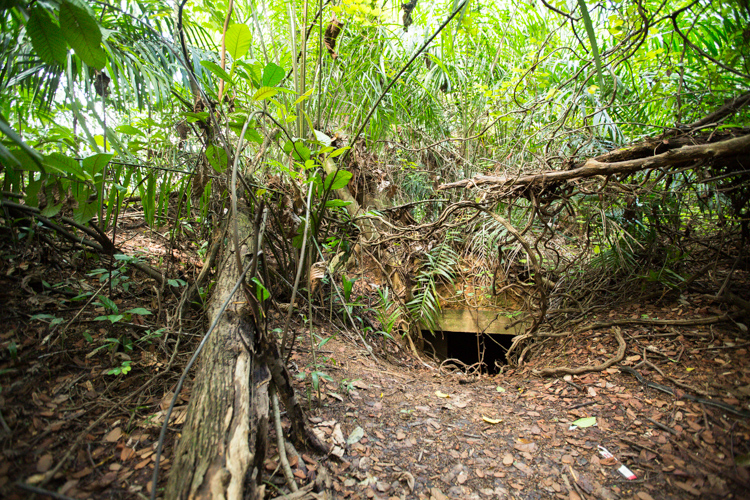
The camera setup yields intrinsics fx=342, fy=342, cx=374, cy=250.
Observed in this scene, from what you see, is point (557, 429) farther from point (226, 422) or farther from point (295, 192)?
point (295, 192)

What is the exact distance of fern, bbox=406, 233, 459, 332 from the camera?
2.55m

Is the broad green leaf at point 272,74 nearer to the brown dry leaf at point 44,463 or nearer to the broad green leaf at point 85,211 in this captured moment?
the broad green leaf at point 85,211

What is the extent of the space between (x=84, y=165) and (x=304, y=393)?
39.8 inches

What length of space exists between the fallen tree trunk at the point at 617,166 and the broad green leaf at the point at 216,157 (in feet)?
3.83

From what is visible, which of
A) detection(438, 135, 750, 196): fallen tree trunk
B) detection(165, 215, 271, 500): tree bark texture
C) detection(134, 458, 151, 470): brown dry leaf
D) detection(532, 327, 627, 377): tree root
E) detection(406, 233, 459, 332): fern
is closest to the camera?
detection(165, 215, 271, 500): tree bark texture

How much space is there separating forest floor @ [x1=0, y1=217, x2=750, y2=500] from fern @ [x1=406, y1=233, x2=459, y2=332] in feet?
2.86

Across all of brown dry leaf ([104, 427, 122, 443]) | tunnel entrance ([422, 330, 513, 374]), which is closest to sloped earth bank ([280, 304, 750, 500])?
brown dry leaf ([104, 427, 122, 443])

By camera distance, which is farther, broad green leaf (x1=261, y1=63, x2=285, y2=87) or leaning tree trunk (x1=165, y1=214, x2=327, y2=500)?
broad green leaf (x1=261, y1=63, x2=285, y2=87)

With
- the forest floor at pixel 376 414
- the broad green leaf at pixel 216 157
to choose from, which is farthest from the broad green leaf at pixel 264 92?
the forest floor at pixel 376 414

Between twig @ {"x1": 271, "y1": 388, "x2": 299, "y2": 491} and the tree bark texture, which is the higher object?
the tree bark texture

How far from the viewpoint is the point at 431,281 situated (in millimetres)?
2582

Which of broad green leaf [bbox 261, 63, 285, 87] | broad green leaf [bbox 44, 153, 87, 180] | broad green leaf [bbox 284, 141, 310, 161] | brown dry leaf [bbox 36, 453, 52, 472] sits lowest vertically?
brown dry leaf [bbox 36, 453, 52, 472]

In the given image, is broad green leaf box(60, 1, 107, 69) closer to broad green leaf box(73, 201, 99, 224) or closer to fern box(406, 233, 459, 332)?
broad green leaf box(73, 201, 99, 224)

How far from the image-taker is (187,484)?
2.31ft
